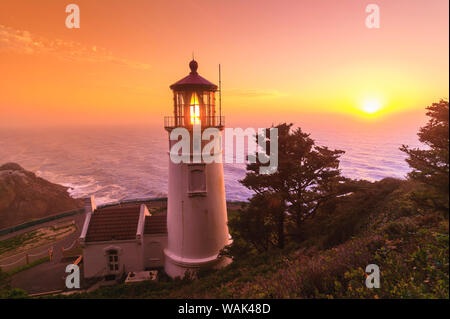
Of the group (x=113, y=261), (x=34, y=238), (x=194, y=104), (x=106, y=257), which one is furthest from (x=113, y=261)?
(x=34, y=238)

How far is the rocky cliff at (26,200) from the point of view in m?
31.5

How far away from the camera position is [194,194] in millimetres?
11227

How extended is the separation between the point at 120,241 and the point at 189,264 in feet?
13.8

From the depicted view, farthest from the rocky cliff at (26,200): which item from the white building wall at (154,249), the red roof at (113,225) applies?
the white building wall at (154,249)

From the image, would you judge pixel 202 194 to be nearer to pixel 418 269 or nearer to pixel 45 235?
pixel 418 269

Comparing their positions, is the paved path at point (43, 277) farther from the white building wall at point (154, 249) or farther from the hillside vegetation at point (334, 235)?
the hillside vegetation at point (334, 235)

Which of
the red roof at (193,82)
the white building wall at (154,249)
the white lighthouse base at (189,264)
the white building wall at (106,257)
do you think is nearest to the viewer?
the red roof at (193,82)

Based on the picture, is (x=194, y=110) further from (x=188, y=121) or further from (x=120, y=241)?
(x=120, y=241)

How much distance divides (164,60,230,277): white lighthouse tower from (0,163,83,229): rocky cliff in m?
30.7

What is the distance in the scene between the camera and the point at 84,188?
4756 centimetres

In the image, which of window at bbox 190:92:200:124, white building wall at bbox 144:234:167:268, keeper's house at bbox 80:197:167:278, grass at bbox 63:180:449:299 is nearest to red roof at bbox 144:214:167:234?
keeper's house at bbox 80:197:167:278

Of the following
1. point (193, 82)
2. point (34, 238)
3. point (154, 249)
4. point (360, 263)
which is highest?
point (193, 82)

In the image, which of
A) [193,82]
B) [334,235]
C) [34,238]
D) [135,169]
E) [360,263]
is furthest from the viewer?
[135,169]
